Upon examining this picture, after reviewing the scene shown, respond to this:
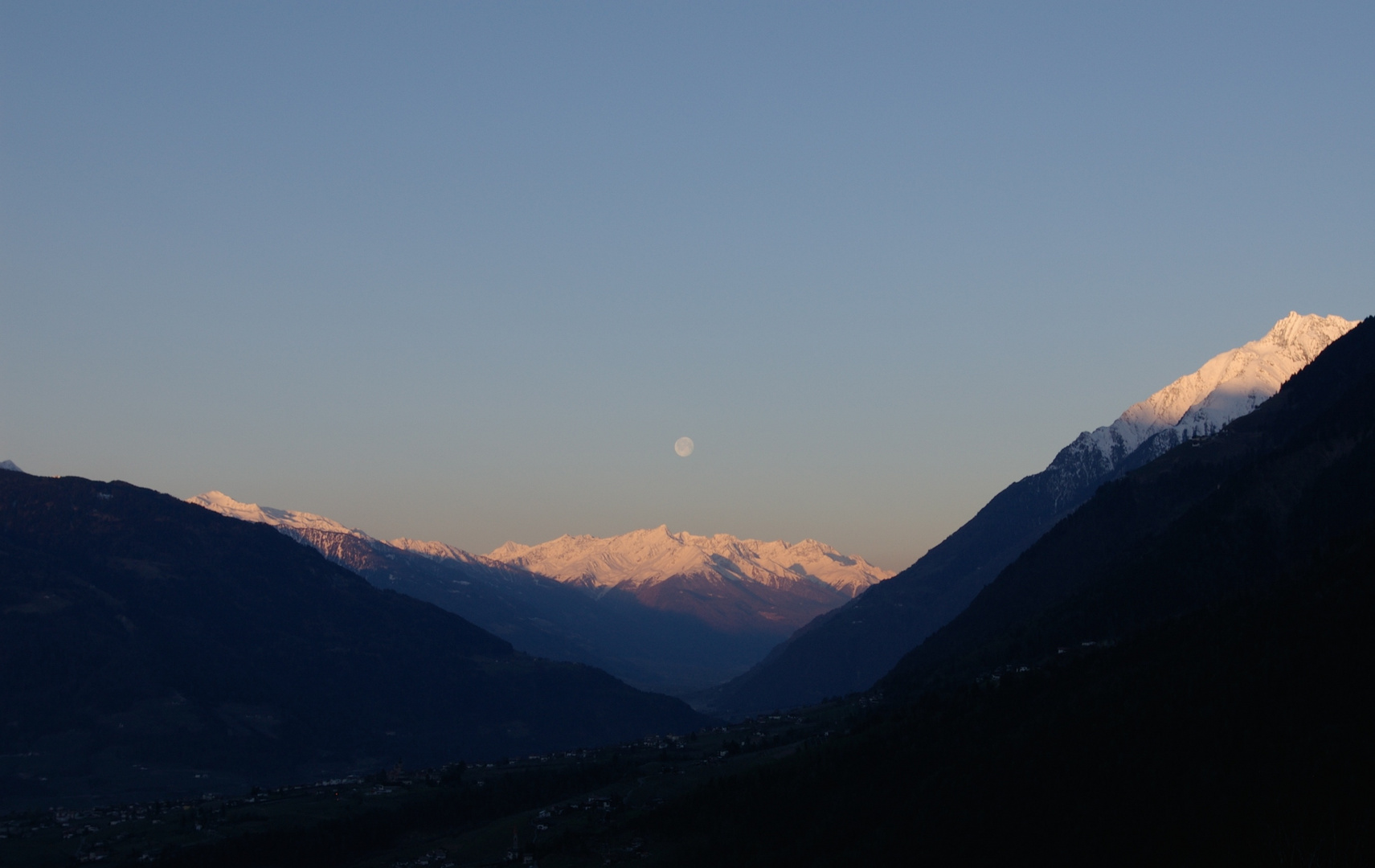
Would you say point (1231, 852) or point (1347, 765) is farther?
point (1347, 765)

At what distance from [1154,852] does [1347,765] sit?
3338 centimetres

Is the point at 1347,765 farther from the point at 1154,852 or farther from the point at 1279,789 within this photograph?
the point at 1154,852

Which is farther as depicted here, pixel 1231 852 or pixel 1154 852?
pixel 1154 852

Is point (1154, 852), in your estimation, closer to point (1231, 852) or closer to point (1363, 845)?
point (1231, 852)

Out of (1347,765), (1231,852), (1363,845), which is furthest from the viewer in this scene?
(1347,765)

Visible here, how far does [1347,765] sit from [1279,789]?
10957mm

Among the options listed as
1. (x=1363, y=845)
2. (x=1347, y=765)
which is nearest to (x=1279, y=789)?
(x=1347, y=765)

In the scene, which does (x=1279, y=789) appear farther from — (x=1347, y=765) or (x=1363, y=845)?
(x=1363, y=845)

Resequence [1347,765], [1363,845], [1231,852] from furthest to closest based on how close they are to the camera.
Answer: [1347,765] < [1231,852] < [1363,845]

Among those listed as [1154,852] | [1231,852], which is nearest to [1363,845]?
[1231,852]

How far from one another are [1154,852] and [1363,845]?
35.7 metres

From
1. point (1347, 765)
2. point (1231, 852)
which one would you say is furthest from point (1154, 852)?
point (1347, 765)

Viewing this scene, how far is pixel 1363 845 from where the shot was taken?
16788cm

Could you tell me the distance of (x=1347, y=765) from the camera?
647ft
